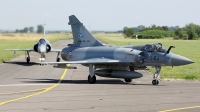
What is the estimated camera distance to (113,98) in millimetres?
15414

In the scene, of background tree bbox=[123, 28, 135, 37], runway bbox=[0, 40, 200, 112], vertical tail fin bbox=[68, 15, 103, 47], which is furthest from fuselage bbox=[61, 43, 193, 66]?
background tree bbox=[123, 28, 135, 37]

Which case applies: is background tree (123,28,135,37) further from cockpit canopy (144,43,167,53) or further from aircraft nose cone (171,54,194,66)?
aircraft nose cone (171,54,194,66)

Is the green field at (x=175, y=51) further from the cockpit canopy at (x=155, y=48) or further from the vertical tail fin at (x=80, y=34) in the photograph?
the vertical tail fin at (x=80, y=34)

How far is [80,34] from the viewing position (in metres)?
24.2

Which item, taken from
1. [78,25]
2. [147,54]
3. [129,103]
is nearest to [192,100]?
[129,103]

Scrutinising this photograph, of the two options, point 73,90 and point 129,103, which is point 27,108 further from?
point 73,90

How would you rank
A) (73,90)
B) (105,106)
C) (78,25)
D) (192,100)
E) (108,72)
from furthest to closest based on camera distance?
1. (78,25)
2. (108,72)
3. (73,90)
4. (192,100)
5. (105,106)

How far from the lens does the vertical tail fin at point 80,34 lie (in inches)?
945

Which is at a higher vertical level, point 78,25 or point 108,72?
point 78,25

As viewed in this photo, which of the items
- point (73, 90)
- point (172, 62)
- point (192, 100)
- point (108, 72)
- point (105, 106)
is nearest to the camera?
point (105, 106)

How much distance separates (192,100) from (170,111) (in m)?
2.77

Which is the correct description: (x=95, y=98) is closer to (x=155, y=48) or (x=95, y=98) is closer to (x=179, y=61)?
(x=179, y=61)

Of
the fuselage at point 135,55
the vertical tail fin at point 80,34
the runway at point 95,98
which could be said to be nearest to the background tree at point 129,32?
the vertical tail fin at point 80,34

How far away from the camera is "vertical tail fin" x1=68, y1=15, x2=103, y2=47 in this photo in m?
24.0
